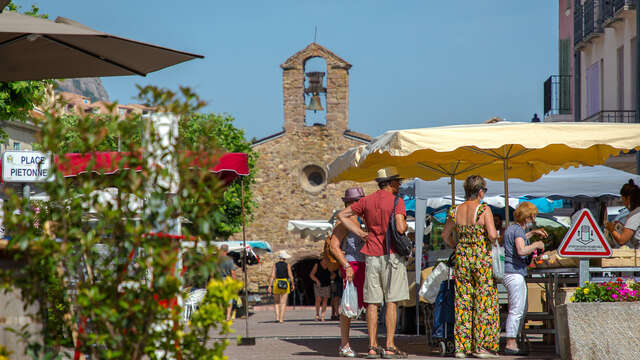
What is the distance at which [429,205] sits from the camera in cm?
1864

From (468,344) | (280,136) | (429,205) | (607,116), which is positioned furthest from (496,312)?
(280,136)

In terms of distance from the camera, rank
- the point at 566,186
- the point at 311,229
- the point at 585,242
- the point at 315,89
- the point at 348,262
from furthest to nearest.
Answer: the point at 315,89 → the point at 311,229 → the point at 566,186 → the point at 348,262 → the point at 585,242

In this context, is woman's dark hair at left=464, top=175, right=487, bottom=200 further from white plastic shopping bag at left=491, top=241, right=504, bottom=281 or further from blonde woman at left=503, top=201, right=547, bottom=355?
blonde woman at left=503, top=201, right=547, bottom=355

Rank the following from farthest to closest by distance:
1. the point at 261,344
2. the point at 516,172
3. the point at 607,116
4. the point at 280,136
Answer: the point at 280,136 → the point at 607,116 → the point at 516,172 → the point at 261,344

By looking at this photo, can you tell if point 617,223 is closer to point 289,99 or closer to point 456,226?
point 456,226

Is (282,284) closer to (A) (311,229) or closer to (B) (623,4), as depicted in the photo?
(A) (311,229)

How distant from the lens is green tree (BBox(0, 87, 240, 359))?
3.88 m

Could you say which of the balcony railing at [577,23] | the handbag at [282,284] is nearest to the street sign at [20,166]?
the handbag at [282,284]

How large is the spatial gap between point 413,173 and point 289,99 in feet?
106

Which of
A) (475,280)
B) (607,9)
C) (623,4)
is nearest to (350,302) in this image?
(475,280)

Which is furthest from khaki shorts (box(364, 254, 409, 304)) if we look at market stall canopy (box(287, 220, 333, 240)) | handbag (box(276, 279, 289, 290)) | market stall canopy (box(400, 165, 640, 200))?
market stall canopy (box(287, 220, 333, 240))

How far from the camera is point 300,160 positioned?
1790 inches

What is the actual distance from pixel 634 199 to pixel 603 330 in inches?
81.1

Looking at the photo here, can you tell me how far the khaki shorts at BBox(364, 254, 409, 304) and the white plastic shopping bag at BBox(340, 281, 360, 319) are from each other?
0.60 feet
